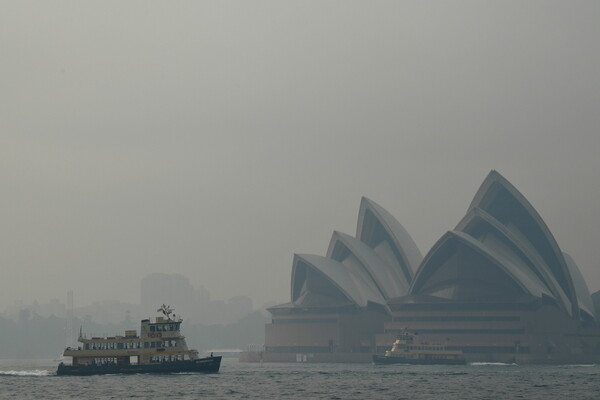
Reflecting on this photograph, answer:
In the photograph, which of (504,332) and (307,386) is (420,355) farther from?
(307,386)

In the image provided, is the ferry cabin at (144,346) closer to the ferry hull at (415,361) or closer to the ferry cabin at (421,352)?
the ferry hull at (415,361)

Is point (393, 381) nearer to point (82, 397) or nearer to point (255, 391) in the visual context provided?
point (255, 391)

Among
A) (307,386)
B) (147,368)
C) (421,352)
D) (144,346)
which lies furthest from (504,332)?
(147,368)

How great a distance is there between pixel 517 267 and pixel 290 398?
110 metres

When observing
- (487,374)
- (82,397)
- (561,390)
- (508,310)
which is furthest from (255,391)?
(508,310)

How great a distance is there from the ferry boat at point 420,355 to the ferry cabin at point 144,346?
62.6m

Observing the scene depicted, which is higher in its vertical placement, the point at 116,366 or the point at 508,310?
the point at 508,310

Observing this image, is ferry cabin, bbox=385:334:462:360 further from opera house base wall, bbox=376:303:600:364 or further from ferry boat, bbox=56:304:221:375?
ferry boat, bbox=56:304:221:375

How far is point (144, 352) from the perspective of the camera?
12006 centimetres

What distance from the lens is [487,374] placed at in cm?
13912

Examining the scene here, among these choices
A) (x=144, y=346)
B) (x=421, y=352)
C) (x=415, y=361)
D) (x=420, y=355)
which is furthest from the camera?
(x=421, y=352)

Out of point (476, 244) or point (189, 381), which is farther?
point (476, 244)

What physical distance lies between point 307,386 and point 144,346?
63.8 feet

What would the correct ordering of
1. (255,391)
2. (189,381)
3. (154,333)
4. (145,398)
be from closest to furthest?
1. (145,398)
2. (255,391)
3. (189,381)
4. (154,333)
